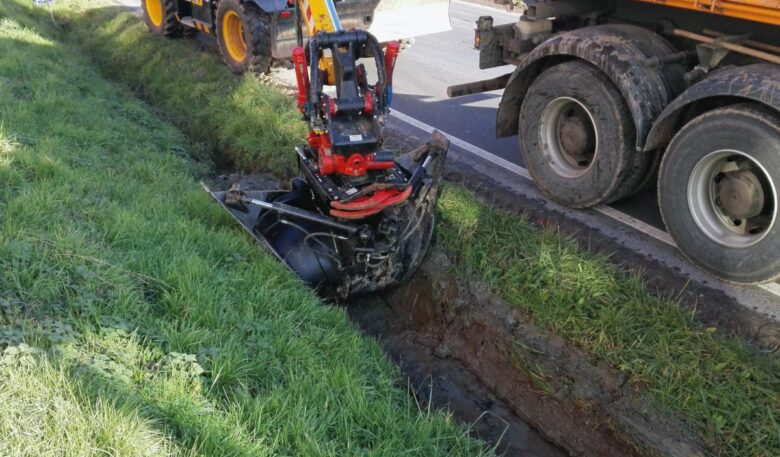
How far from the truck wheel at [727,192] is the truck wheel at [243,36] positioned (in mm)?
5392

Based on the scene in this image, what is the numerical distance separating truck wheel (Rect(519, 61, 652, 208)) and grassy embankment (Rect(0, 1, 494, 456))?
6.69ft

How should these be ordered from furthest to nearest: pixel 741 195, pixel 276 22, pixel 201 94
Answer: pixel 201 94, pixel 276 22, pixel 741 195

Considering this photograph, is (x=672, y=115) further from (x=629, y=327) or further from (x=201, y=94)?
(x=201, y=94)

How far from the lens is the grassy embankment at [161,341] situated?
8.71ft

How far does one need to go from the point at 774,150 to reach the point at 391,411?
8.50ft

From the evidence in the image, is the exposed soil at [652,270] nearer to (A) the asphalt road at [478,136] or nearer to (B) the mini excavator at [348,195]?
(A) the asphalt road at [478,136]

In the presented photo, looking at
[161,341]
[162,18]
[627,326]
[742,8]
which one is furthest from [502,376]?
[162,18]

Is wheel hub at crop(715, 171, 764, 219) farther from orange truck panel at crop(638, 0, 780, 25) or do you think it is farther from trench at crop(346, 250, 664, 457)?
trench at crop(346, 250, 664, 457)

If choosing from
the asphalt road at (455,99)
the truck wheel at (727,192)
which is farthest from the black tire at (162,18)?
the truck wheel at (727,192)

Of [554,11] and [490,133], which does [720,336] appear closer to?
[554,11]

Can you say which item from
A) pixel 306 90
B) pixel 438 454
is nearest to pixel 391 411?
pixel 438 454

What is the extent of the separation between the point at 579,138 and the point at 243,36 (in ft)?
17.5

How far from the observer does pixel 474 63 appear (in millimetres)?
9297

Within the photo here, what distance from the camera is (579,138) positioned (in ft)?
16.0
